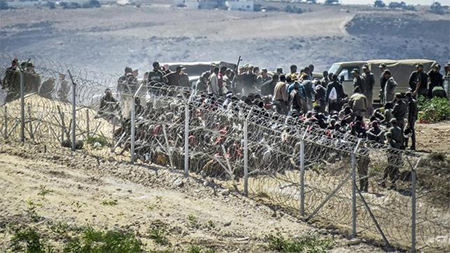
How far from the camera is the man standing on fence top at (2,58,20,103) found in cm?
1644

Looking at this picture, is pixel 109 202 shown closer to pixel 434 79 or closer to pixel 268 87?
pixel 268 87

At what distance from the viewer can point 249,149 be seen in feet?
46.5

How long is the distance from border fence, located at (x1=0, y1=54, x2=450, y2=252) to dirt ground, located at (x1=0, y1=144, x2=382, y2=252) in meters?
0.35

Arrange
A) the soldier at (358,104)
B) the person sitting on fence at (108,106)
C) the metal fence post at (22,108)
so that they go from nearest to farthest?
the person sitting on fence at (108,106), the metal fence post at (22,108), the soldier at (358,104)

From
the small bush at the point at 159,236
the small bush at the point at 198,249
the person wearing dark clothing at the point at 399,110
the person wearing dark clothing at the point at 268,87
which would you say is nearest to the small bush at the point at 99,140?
the small bush at the point at 159,236

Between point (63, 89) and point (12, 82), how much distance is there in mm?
1161

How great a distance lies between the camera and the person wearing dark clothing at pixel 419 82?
2159 cm

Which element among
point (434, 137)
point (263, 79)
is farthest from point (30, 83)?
point (434, 137)

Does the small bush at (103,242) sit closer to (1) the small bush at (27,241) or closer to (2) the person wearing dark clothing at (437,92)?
(1) the small bush at (27,241)

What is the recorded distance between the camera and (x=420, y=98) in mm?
21672

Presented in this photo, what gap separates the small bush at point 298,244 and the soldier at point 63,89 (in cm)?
511

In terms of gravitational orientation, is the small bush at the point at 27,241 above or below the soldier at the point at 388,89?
below

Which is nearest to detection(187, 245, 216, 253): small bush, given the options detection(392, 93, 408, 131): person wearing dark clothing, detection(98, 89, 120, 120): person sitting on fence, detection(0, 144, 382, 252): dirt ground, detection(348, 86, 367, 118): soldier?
detection(0, 144, 382, 252): dirt ground

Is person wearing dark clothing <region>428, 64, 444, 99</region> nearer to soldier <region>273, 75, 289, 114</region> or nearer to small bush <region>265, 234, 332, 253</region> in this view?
soldier <region>273, 75, 289, 114</region>
